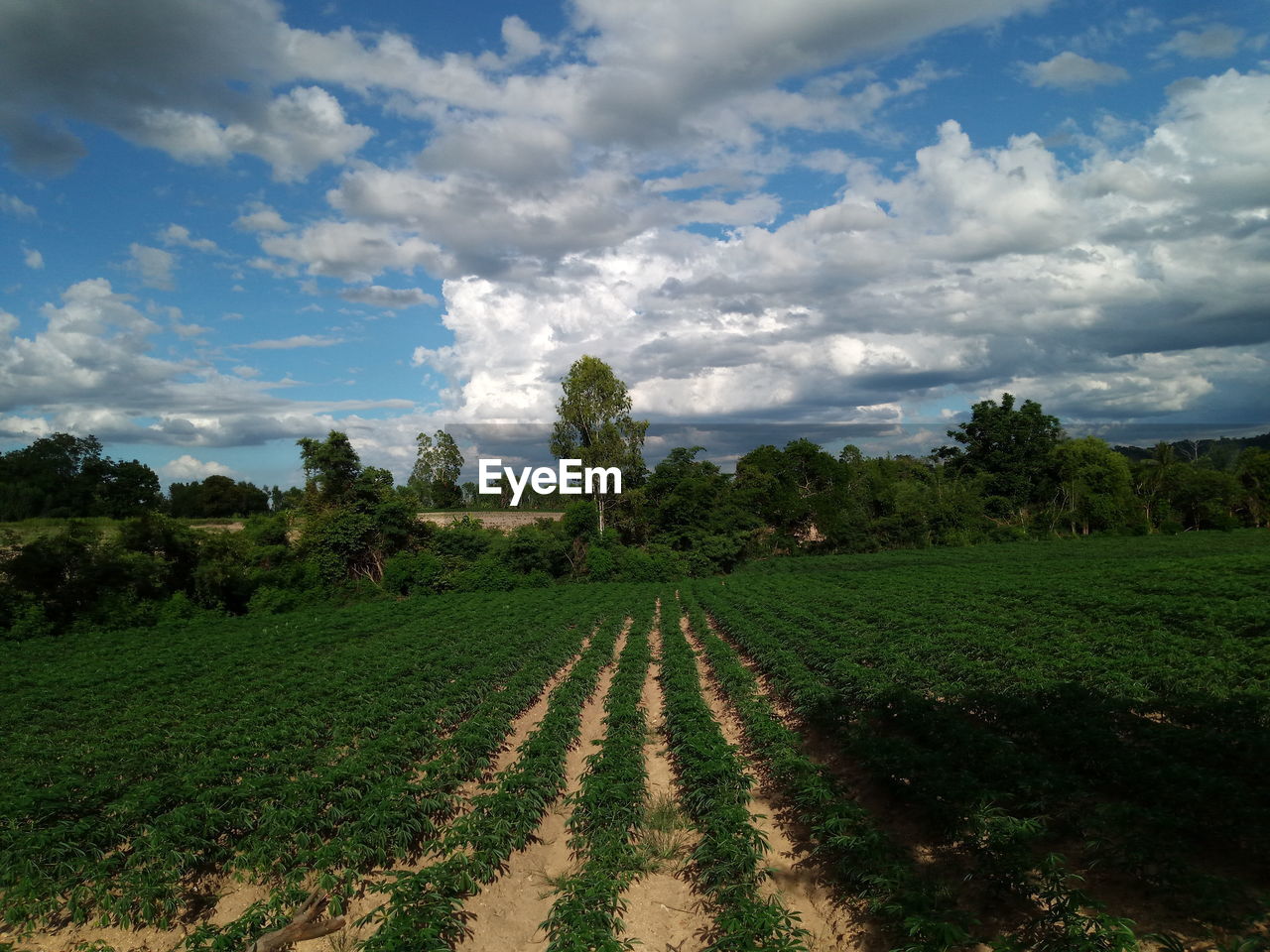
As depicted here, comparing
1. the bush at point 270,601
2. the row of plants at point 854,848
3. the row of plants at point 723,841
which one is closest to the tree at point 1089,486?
the row of plants at point 854,848

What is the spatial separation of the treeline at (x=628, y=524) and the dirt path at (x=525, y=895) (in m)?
29.9

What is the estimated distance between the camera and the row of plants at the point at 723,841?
551cm

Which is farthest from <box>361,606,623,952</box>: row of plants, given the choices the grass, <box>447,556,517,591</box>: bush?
<box>447,556,517,591</box>: bush

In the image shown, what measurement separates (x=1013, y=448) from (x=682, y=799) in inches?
2741

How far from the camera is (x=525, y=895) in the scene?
7.09 meters

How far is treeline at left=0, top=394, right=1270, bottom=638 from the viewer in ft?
96.7

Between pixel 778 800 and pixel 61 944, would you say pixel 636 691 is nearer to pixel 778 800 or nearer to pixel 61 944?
pixel 778 800

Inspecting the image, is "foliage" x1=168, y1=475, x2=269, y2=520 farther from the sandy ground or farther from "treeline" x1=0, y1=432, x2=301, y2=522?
the sandy ground

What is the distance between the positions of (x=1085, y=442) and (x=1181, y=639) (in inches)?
2473

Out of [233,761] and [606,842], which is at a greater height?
[233,761]

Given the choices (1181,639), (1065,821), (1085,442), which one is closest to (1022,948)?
(1065,821)

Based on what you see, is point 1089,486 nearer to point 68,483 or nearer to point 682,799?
point 682,799

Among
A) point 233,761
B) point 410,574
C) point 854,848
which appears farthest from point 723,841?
point 410,574

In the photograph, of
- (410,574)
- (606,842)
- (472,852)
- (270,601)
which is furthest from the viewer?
(410,574)
